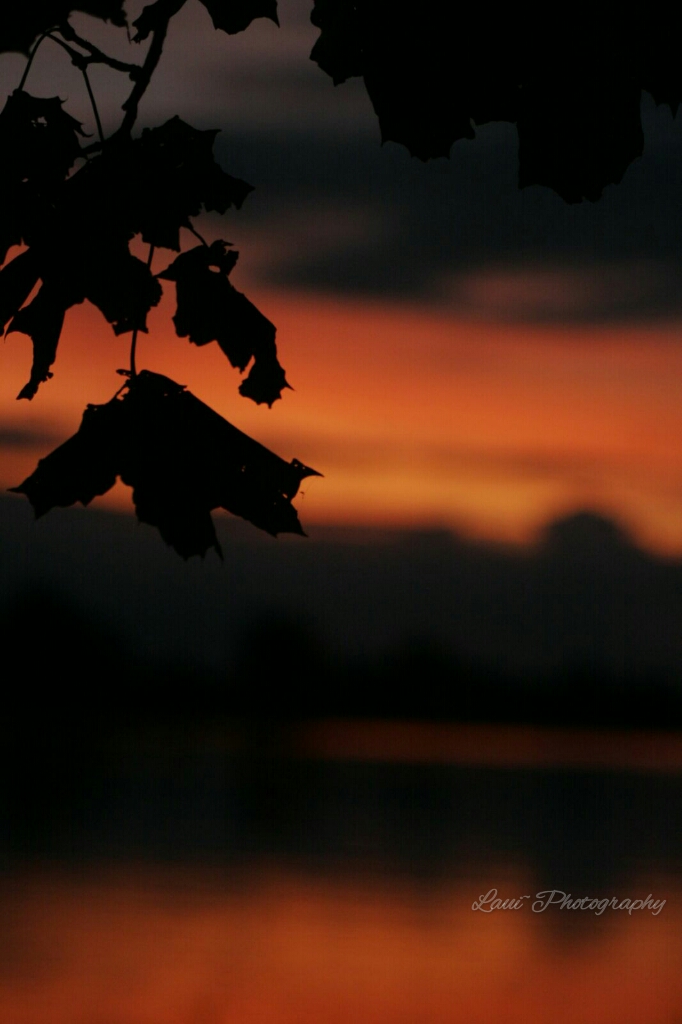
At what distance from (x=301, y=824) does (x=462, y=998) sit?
5935 cm

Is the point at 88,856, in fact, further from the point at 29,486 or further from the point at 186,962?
the point at 29,486

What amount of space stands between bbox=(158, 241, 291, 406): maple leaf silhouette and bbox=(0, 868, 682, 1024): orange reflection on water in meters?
32.2

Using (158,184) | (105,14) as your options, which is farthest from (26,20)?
(158,184)

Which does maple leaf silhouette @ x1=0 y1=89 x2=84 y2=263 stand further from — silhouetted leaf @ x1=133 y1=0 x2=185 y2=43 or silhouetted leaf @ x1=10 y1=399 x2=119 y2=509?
silhouetted leaf @ x1=10 y1=399 x2=119 y2=509

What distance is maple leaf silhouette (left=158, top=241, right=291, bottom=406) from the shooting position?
142 inches

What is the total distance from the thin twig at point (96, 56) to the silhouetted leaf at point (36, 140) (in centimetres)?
18

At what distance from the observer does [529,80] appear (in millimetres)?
3439

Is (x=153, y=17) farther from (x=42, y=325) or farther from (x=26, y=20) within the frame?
(x=26, y=20)

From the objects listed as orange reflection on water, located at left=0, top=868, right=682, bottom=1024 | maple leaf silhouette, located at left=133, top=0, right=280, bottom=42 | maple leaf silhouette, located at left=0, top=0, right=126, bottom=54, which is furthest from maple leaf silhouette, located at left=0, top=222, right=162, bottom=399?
orange reflection on water, located at left=0, top=868, right=682, bottom=1024

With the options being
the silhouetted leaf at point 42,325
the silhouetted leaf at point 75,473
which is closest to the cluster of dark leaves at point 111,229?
the silhouetted leaf at point 42,325

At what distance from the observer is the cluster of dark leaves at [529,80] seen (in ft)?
11.2

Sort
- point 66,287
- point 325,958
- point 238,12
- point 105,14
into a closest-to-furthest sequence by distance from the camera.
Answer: point 105,14, point 66,287, point 238,12, point 325,958

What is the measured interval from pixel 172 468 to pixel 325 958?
4390 cm

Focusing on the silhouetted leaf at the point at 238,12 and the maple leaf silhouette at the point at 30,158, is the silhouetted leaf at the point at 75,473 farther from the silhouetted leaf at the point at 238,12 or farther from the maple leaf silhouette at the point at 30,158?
the silhouetted leaf at the point at 238,12
